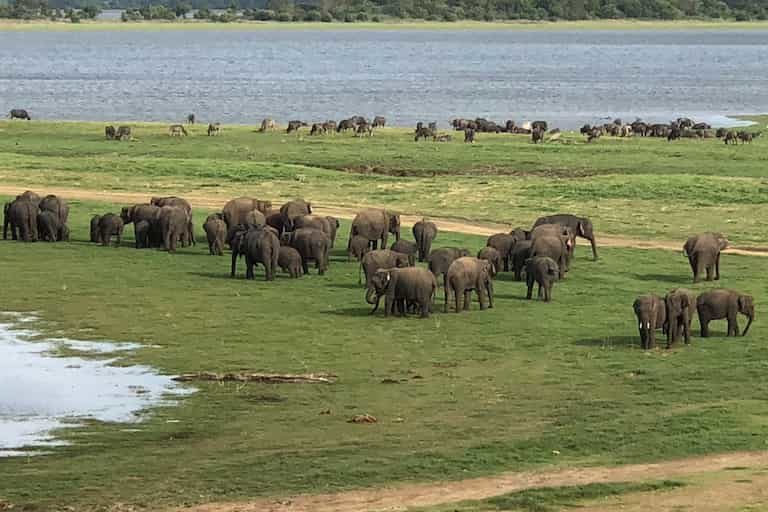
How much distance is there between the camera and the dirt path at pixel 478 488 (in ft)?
52.5

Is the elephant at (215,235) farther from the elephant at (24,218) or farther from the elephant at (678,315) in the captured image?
the elephant at (678,315)

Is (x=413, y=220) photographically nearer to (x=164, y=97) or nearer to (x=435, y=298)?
(x=435, y=298)

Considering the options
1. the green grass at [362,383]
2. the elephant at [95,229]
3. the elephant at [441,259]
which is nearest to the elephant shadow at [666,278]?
the green grass at [362,383]

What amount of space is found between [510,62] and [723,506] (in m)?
156

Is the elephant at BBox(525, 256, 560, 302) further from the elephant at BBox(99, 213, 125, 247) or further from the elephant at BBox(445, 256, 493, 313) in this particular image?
the elephant at BBox(99, 213, 125, 247)

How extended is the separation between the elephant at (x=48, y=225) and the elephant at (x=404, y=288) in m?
9.96

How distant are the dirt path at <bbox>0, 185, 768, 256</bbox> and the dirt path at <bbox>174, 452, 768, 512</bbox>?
1737 cm

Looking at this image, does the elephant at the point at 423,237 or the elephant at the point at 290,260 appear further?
the elephant at the point at 423,237

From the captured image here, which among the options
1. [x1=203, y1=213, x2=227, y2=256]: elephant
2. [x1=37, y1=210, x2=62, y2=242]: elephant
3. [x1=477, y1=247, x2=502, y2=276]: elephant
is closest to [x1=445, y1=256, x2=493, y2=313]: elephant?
[x1=477, y1=247, x2=502, y2=276]: elephant

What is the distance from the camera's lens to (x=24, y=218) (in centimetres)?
3444

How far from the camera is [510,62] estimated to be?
170 meters

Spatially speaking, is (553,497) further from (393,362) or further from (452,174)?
(452,174)

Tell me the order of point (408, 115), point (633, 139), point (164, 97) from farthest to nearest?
point (164, 97), point (408, 115), point (633, 139)

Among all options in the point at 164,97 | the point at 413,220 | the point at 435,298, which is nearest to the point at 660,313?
the point at 435,298
